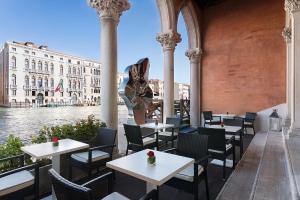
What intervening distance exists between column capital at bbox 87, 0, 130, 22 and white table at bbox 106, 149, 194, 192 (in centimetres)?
302

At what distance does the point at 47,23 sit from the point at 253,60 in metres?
13.6

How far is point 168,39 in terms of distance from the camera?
6.64 metres

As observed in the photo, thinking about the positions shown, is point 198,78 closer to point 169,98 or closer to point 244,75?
point 244,75

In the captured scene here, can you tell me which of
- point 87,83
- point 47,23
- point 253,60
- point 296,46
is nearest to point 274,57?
point 253,60

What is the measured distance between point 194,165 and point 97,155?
156 cm

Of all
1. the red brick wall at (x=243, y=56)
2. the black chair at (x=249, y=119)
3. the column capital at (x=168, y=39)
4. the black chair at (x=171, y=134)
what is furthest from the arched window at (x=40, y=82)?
the black chair at (x=249, y=119)

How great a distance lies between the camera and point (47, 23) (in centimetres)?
1348

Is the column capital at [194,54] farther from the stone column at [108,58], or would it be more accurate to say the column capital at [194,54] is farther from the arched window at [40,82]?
the arched window at [40,82]

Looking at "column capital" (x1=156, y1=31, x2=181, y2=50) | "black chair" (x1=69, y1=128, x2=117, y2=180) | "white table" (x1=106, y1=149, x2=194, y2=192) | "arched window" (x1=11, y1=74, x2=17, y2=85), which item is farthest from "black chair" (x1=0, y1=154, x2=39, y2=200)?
"arched window" (x1=11, y1=74, x2=17, y2=85)

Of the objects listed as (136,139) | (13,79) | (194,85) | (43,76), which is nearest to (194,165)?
(136,139)

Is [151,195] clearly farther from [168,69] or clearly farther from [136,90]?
[168,69]

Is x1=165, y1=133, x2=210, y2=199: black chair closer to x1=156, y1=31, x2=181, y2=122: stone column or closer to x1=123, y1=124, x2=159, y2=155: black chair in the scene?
x1=123, y1=124, x2=159, y2=155: black chair

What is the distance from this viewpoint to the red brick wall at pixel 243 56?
296 inches

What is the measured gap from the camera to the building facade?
53.5ft
